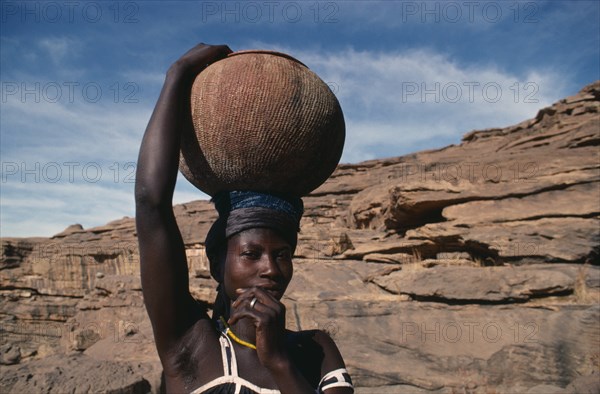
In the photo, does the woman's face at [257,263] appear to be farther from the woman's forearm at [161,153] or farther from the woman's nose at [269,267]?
the woman's forearm at [161,153]

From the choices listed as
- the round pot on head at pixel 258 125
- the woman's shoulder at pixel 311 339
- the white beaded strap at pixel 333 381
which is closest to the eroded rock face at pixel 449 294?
the woman's shoulder at pixel 311 339

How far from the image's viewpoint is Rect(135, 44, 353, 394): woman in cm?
147

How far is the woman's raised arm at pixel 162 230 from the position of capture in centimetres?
146

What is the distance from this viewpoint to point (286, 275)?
5.51 feet

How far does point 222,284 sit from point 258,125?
0.56 meters

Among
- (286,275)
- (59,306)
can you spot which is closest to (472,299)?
(286,275)

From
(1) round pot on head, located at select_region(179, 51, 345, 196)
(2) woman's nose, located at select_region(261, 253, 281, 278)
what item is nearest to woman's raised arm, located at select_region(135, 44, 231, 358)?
(1) round pot on head, located at select_region(179, 51, 345, 196)

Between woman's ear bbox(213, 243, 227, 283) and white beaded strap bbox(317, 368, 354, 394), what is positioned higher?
woman's ear bbox(213, 243, 227, 283)

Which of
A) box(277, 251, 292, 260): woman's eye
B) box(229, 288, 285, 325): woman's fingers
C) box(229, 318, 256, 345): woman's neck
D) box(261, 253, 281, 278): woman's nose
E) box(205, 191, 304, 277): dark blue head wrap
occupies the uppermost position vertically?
box(205, 191, 304, 277): dark blue head wrap

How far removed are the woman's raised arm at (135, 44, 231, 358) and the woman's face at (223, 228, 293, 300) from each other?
166 millimetres

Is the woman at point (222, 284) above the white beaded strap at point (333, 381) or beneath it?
above

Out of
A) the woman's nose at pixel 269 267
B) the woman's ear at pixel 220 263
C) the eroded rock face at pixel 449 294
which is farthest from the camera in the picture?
the eroded rock face at pixel 449 294

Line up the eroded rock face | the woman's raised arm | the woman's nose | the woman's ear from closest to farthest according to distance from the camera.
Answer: the woman's raised arm, the woman's nose, the woman's ear, the eroded rock face

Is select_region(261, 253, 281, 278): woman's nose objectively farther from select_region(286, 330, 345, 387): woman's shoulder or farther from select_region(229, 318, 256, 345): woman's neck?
select_region(286, 330, 345, 387): woman's shoulder
